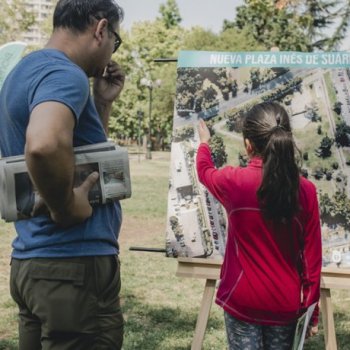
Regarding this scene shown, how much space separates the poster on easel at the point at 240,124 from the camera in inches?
138

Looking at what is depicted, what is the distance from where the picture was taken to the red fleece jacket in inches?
93.1

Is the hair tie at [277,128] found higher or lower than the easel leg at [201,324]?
higher

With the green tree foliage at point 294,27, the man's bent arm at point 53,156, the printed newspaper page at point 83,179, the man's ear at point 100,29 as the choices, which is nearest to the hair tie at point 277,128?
the printed newspaper page at point 83,179

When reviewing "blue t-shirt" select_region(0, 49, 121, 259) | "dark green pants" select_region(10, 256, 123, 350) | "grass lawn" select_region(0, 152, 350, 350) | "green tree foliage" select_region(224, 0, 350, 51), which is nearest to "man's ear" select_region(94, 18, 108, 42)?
"blue t-shirt" select_region(0, 49, 121, 259)

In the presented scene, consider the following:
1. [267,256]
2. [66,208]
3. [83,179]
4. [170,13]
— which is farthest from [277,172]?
[170,13]

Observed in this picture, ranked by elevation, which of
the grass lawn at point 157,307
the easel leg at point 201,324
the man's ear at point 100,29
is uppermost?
the man's ear at point 100,29

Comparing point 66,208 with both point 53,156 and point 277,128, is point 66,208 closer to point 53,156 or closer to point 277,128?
point 53,156

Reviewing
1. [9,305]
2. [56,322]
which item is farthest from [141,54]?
[56,322]

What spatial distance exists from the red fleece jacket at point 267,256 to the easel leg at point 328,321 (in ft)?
A: 3.02

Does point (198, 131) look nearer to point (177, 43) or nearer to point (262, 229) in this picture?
point (262, 229)

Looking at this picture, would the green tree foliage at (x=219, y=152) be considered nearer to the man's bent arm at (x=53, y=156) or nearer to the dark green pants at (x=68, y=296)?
the dark green pants at (x=68, y=296)

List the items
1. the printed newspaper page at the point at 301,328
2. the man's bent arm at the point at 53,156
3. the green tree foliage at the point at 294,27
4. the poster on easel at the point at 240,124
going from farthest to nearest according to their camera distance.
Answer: the green tree foliage at the point at 294,27, the poster on easel at the point at 240,124, the printed newspaper page at the point at 301,328, the man's bent arm at the point at 53,156

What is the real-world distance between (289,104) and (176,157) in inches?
30.0

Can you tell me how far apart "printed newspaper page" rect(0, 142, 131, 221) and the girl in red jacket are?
60cm
